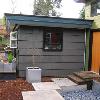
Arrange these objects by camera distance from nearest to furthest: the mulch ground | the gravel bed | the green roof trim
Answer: the mulch ground < the gravel bed < the green roof trim

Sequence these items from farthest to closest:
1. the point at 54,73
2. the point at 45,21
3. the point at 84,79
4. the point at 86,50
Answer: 1. the point at 86,50
2. the point at 54,73
3. the point at 45,21
4. the point at 84,79

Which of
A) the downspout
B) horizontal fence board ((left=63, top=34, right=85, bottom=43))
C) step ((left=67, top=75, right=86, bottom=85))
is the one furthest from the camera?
the downspout

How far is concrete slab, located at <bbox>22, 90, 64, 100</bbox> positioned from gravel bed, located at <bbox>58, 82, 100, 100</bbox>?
1.16 ft

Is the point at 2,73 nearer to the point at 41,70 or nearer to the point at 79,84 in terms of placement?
the point at 41,70

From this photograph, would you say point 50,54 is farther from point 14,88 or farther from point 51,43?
point 14,88

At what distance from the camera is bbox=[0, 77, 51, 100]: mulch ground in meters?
8.06

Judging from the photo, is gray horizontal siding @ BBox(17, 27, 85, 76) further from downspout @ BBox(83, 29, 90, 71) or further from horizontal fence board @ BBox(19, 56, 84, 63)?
downspout @ BBox(83, 29, 90, 71)

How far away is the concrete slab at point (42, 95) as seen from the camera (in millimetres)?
7770

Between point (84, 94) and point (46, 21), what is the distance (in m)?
3.81

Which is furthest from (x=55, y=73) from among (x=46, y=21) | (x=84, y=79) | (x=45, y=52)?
(x=46, y=21)

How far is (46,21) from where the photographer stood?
36.5 feet

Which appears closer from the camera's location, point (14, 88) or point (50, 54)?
point (14, 88)

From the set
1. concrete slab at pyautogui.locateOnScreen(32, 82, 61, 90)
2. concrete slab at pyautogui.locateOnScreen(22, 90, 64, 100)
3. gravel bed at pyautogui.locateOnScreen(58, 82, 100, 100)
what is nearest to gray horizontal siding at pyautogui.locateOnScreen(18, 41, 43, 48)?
concrete slab at pyautogui.locateOnScreen(32, 82, 61, 90)

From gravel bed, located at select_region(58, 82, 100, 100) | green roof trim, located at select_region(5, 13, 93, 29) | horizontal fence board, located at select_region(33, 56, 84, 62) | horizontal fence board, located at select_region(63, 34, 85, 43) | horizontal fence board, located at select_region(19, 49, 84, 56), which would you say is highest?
green roof trim, located at select_region(5, 13, 93, 29)
